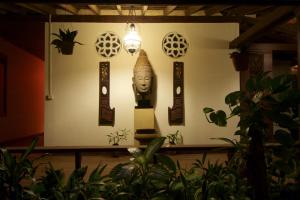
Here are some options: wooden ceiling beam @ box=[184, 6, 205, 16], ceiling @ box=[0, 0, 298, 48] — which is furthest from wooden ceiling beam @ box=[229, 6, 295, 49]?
wooden ceiling beam @ box=[184, 6, 205, 16]

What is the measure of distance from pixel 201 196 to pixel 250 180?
1.07 ft

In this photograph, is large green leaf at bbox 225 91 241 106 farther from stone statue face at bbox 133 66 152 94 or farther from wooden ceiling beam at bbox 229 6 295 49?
stone statue face at bbox 133 66 152 94

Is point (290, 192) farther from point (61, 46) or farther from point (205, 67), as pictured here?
point (61, 46)

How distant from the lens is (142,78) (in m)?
5.46

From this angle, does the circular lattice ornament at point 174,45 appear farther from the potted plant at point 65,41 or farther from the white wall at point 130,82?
the potted plant at point 65,41

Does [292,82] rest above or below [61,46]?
below

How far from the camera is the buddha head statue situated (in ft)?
17.9

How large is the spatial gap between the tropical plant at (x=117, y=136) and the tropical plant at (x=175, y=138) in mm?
771

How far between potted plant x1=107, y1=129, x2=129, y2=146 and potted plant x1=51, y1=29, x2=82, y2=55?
165 centimetres

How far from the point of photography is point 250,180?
75.4 inches

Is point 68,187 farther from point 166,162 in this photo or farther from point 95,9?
point 95,9

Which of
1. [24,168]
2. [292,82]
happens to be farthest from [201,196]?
[24,168]

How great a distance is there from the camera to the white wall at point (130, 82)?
5.88m

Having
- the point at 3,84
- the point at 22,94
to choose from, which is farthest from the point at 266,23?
the point at 22,94
